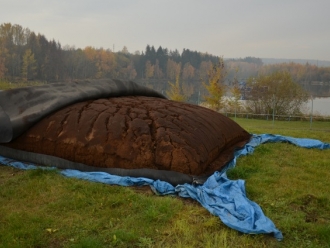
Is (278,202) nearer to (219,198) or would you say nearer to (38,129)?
(219,198)

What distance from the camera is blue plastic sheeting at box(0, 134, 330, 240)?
341 centimetres

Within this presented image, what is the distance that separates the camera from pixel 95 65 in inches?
2403

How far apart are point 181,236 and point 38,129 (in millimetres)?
3473

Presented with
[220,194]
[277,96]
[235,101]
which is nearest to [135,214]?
[220,194]

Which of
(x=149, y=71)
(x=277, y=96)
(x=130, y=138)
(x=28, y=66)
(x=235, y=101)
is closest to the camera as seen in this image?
(x=130, y=138)

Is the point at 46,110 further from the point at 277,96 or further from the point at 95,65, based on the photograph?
the point at 95,65

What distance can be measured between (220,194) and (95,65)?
59.4 metres

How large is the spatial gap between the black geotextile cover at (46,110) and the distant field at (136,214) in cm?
39

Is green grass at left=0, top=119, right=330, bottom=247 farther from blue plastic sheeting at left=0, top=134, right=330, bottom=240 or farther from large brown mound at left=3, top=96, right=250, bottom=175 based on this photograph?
large brown mound at left=3, top=96, right=250, bottom=175

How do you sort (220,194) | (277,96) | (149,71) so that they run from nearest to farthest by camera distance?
(220,194)
(277,96)
(149,71)

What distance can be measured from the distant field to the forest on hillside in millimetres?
34796

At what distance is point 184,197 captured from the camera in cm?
425

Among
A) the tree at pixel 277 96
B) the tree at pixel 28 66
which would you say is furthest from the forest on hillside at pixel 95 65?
the tree at pixel 277 96

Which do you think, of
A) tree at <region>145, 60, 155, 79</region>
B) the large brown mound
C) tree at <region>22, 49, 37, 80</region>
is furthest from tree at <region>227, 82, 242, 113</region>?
tree at <region>145, 60, 155, 79</region>
